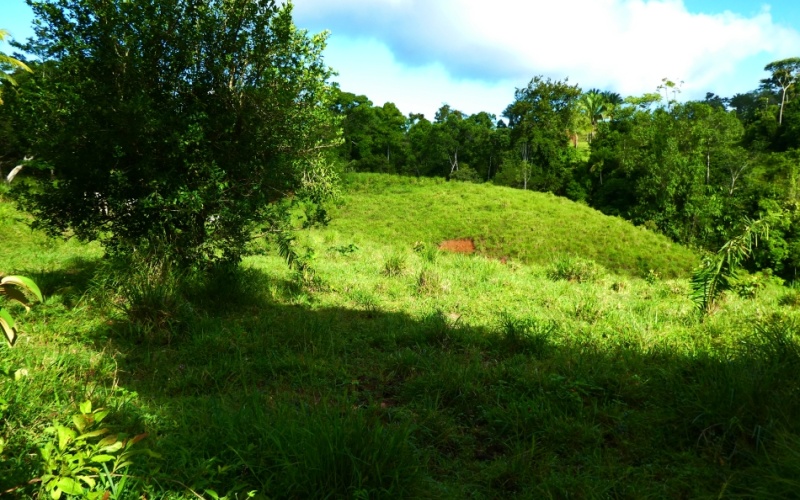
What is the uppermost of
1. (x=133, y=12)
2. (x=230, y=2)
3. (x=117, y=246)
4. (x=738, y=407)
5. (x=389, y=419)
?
(x=230, y=2)

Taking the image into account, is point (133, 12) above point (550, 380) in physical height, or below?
above

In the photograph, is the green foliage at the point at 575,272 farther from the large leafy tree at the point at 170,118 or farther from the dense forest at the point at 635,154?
the dense forest at the point at 635,154

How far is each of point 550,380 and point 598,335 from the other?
194 cm

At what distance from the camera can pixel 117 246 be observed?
5680 mm

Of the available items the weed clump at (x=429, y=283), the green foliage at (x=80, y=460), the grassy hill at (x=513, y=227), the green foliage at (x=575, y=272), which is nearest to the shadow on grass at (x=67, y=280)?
the green foliage at (x=80, y=460)

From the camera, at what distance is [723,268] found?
5891 millimetres

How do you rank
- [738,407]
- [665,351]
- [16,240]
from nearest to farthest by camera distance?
1. [738,407]
2. [665,351]
3. [16,240]

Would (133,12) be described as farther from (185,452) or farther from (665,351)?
(665,351)

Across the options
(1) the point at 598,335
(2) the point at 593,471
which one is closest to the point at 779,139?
(1) the point at 598,335

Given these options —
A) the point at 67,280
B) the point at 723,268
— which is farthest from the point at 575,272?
the point at 67,280

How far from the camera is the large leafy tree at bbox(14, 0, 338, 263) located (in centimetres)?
507

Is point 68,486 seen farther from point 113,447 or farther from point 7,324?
point 7,324

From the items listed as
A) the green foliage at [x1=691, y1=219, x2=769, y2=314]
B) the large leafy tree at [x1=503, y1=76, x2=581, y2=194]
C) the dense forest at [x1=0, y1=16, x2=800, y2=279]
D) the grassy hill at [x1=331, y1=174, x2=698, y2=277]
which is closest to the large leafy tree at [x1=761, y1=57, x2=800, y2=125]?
the dense forest at [x1=0, y1=16, x2=800, y2=279]

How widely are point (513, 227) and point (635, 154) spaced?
2230 centimetres
